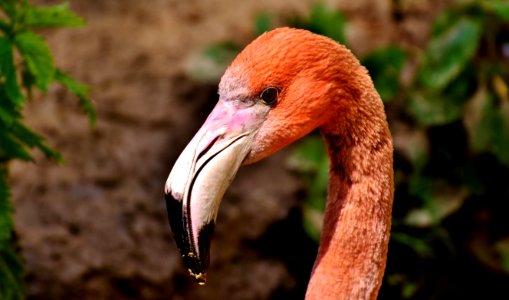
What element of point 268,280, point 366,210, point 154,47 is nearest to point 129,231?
point 268,280

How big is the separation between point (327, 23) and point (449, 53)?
68 centimetres

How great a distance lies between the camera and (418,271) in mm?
4637

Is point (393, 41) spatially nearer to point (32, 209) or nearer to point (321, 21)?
point (321, 21)

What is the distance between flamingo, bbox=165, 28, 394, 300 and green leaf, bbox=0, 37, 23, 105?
34.1 inches

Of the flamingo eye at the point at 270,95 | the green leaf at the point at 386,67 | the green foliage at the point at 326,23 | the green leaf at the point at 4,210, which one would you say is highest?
the flamingo eye at the point at 270,95

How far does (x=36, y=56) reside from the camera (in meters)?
2.93

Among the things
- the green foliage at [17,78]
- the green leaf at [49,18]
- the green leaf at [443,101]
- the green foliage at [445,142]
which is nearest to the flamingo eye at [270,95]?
the green foliage at [17,78]

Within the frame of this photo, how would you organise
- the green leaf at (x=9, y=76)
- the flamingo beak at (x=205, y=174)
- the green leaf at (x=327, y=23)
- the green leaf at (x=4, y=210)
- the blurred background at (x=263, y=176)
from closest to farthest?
the flamingo beak at (x=205, y=174), the green leaf at (x=9, y=76), the green leaf at (x=4, y=210), the blurred background at (x=263, y=176), the green leaf at (x=327, y=23)

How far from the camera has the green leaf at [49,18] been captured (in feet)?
9.90

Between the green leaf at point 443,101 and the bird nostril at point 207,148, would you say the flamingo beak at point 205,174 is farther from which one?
the green leaf at point 443,101

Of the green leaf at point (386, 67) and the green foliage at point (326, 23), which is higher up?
the green foliage at point (326, 23)

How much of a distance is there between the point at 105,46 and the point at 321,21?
131cm

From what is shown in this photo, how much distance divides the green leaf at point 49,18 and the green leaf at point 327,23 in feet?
5.91

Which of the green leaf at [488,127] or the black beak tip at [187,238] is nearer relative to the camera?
the black beak tip at [187,238]
